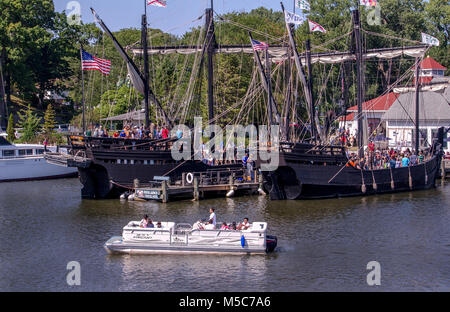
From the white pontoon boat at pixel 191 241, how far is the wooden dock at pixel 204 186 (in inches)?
563

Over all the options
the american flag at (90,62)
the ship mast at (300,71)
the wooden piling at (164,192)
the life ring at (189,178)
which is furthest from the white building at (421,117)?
the american flag at (90,62)

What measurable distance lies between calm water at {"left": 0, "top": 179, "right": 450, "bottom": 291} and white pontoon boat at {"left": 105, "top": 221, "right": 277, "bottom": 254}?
1.62 ft

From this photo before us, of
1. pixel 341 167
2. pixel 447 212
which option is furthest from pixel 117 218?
pixel 447 212

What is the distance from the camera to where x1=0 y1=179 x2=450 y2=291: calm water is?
28406 millimetres

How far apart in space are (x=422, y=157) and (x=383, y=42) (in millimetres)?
42967

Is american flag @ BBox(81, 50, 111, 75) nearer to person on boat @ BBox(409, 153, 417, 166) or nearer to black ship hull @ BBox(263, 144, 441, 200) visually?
black ship hull @ BBox(263, 144, 441, 200)

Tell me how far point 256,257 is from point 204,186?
17627 mm

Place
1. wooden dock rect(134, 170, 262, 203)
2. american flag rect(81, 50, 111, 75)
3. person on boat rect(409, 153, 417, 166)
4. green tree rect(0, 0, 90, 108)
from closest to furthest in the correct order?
wooden dock rect(134, 170, 262, 203) < american flag rect(81, 50, 111, 75) < person on boat rect(409, 153, 417, 166) < green tree rect(0, 0, 90, 108)

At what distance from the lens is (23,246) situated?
35.2 m

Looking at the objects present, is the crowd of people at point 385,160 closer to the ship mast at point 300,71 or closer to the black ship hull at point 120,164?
the ship mast at point 300,71

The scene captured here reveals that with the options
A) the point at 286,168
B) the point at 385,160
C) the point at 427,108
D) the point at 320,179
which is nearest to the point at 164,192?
the point at 286,168

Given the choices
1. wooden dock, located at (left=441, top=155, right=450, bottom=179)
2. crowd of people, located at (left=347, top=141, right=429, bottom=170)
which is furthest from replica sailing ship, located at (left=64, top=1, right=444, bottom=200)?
wooden dock, located at (left=441, top=155, right=450, bottom=179)
